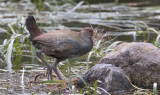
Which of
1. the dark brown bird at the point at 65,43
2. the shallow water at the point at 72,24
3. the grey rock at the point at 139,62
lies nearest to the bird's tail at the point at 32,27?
the dark brown bird at the point at 65,43

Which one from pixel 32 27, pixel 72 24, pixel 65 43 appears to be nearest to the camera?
pixel 65 43

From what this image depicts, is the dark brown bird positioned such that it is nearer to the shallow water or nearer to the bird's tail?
the bird's tail

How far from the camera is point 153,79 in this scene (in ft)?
17.8

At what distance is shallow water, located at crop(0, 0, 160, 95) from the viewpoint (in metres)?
5.91

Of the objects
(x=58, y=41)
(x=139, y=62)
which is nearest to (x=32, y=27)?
(x=58, y=41)

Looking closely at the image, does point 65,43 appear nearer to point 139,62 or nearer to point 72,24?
point 139,62

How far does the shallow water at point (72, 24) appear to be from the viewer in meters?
5.91

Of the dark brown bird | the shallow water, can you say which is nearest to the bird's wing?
the dark brown bird

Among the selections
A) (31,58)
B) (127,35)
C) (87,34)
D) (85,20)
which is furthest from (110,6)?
(87,34)

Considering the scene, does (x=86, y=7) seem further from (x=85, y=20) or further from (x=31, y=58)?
(x=31, y=58)

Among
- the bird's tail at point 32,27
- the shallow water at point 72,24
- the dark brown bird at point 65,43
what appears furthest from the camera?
the shallow water at point 72,24

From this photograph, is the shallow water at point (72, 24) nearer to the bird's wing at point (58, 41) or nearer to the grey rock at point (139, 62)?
the bird's wing at point (58, 41)

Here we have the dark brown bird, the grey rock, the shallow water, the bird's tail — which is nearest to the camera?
the dark brown bird

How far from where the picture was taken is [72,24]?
1108cm
